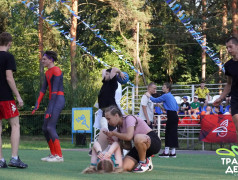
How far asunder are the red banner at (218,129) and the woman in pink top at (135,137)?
8.69 meters

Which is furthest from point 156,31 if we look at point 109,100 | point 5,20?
point 109,100

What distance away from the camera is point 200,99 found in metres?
21.4

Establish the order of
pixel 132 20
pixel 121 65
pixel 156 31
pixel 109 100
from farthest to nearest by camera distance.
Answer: pixel 121 65
pixel 132 20
pixel 156 31
pixel 109 100

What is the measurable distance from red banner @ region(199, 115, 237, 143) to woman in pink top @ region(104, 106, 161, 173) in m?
8.69

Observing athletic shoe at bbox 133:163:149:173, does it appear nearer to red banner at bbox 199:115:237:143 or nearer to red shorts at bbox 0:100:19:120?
red shorts at bbox 0:100:19:120

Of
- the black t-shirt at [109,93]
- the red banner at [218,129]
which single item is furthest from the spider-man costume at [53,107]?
the red banner at [218,129]

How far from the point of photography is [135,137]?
736 cm

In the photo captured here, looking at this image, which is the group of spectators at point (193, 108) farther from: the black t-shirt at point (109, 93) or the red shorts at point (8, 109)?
the red shorts at point (8, 109)

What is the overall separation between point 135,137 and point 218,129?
9.29m

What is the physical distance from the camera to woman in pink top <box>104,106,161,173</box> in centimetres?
726

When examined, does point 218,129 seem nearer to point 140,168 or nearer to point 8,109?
point 140,168

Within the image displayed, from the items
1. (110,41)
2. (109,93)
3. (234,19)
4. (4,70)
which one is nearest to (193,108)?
(234,19)

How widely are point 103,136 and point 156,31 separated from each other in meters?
27.3

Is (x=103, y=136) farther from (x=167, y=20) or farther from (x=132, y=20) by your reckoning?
(x=167, y=20)
